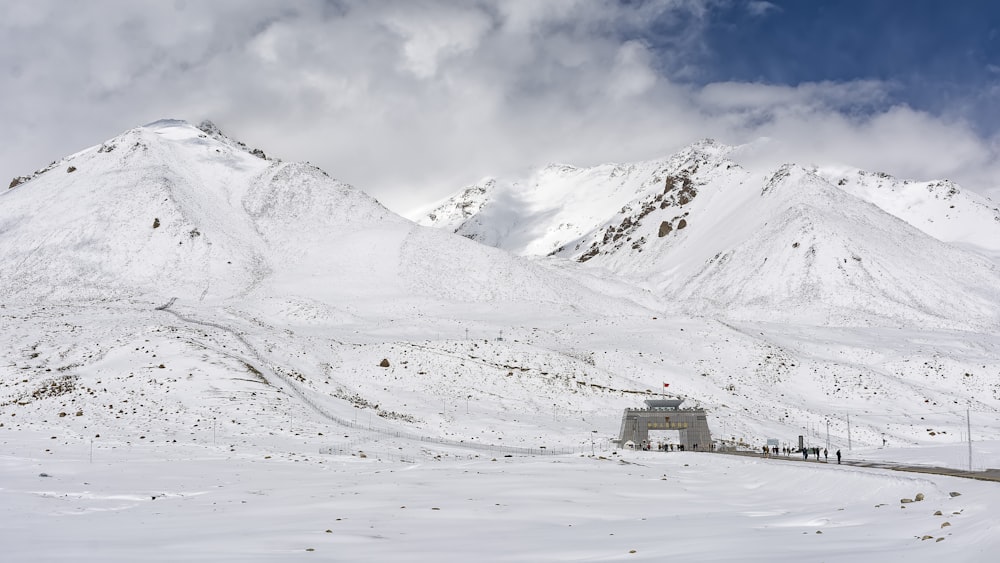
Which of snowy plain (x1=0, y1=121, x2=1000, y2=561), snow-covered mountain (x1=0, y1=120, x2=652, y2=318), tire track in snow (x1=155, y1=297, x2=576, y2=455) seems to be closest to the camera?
snowy plain (x1=0, y1=121, x2=1000, y2=561)

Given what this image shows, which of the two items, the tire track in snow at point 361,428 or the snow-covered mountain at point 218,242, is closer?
the tire track in snow at point 361,428

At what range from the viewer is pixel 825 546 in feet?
42.4

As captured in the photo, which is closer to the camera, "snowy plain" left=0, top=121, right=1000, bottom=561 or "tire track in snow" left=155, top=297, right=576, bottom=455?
"snowy plain" left=0, top=121, right=1000, bottom=561

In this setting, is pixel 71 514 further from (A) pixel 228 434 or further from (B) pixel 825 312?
(B) pixel 825 312

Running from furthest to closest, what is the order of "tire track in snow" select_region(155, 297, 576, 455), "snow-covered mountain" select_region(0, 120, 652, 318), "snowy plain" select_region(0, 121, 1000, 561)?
"snow-covered mountain" select_region(0, 120, 652, 318) < "tire track in snow" select_region(155, 297, 576, 455) < "snowy plain" select_region(0, 121, 1000, 561)

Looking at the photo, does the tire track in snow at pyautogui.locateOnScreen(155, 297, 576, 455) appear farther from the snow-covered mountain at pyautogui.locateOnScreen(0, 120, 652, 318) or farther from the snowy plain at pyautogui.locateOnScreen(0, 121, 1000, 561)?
the snow-covered mountain at pyautogui.locateOnScreen(0, 120, 652, 318)

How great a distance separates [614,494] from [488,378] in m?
47.4

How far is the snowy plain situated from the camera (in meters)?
15.9

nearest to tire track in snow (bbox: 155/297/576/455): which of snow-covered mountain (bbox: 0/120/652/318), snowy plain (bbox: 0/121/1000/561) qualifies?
snowy plain (bbox: 0/121/1000/561)

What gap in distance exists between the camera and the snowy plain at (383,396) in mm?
15914

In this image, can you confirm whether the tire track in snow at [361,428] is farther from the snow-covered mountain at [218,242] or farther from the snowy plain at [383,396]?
the snow-covered mountain at [218,242]

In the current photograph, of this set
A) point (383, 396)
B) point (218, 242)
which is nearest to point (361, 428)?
point (383, 396)

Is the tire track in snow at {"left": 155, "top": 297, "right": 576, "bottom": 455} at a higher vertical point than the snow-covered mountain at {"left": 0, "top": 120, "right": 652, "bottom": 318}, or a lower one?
lower

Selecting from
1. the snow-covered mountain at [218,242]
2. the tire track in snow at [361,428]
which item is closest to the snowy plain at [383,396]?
the tire track in snow at [361,428]
